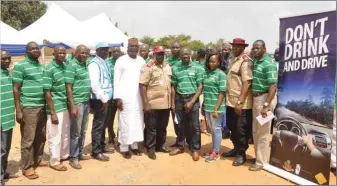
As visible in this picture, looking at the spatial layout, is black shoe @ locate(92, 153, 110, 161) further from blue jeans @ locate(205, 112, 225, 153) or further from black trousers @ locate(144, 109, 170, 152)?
blue jeans @ locate(205, 112, 225, 153)

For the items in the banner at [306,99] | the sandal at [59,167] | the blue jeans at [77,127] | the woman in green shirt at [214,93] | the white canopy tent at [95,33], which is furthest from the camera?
the white canopy tent at [95,33]

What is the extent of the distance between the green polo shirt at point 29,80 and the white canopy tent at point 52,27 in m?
12.0

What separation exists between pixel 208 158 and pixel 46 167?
8.82 ft

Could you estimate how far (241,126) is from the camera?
507cm

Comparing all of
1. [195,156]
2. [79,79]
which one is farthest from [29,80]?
[195,156]

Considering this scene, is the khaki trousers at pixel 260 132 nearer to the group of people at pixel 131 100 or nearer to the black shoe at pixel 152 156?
the group of people at pixel 131 100

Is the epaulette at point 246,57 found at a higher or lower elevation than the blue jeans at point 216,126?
higher

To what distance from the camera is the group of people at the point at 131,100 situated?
173 inches

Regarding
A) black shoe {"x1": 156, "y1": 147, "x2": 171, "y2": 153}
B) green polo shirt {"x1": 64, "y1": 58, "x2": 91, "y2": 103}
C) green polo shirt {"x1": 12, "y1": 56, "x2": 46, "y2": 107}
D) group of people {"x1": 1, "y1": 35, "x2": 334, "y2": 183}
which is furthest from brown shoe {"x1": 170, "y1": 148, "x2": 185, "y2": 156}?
green polo shirt {"x1": 12, "y1": 56, "x2": 46, "y2": 107}

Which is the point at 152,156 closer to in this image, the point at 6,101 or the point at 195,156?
the point at 195,156

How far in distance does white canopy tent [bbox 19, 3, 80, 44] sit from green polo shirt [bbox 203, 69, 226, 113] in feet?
40.5

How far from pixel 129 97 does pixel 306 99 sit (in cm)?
282

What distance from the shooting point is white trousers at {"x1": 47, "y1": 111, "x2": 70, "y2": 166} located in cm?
468

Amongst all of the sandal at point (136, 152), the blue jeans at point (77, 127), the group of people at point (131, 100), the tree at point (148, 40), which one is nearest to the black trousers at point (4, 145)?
the group of people at point (131, 100)
